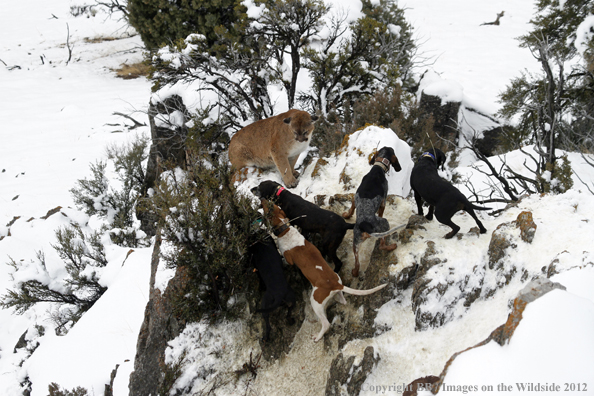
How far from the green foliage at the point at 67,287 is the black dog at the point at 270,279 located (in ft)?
20.5

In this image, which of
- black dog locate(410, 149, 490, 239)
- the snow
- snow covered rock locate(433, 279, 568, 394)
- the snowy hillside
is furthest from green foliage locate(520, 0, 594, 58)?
the snow

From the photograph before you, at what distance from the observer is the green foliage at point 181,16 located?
45.6 feet

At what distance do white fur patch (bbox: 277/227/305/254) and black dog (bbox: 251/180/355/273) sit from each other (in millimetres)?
179

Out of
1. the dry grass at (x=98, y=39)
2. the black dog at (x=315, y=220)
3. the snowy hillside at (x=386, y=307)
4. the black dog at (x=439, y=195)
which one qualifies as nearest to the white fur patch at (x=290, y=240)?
the black dog at (x=315, y=220)

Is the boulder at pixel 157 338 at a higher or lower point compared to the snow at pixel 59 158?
lower

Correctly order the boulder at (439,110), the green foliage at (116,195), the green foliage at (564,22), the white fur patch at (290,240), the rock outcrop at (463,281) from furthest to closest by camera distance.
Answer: the boulder at (439,110) < the green foliage at (116,195) < the green foliage at (564,22) < the white fur patch at (290,240) < the rock outcrop at (463,281)

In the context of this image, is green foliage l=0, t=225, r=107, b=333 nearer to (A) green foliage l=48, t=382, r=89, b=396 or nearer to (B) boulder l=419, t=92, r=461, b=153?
(A) green foliage l=48, t=382, r=89, b=396

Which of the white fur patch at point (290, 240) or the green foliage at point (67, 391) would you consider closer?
the white fur patch at point (290, 240)

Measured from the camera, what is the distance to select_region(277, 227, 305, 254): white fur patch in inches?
153

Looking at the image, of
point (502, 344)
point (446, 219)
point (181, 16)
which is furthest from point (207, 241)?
point (181, 16)

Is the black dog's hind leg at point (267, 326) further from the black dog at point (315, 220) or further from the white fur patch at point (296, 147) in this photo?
the white fur patch at point (296, 147)

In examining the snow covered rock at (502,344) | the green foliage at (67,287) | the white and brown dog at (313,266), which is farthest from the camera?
the green foliage at (67,287)

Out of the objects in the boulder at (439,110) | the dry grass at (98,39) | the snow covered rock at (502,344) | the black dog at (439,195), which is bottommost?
the snow covered rock at (502,344)

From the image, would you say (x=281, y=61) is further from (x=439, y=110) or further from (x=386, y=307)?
(x=386, y=307)
